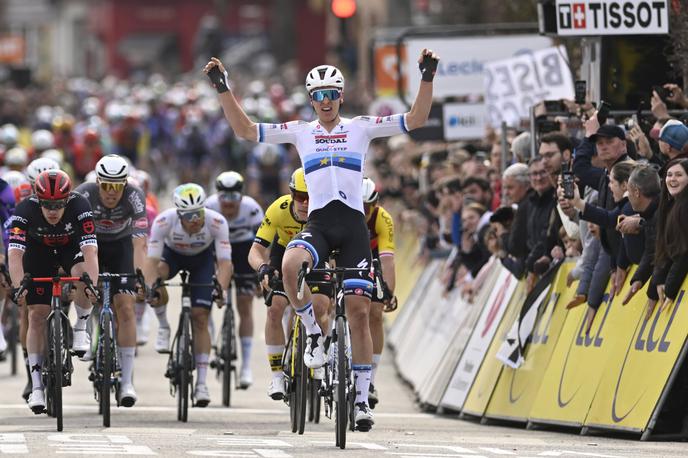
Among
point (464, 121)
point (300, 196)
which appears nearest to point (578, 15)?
point (300, 196)

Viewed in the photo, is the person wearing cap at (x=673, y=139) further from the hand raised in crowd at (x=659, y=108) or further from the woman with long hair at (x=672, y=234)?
the hand raised in crowd at (x=659, y=108)

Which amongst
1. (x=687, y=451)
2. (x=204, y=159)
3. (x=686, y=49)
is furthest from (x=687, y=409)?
(x=204, y=159)

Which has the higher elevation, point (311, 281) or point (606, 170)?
point (606, 170)

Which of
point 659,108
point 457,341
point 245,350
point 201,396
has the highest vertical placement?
point 659,108

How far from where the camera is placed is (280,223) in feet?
52.0

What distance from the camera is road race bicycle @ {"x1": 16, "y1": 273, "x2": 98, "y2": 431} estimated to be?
1528 cm

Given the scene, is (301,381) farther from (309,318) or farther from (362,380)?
(362,380)

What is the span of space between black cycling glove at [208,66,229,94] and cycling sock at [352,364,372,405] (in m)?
1.95

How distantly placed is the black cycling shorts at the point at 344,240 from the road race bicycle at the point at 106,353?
2589 mm

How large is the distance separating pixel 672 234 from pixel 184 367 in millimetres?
4658

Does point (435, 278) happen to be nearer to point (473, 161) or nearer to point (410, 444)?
point (473, 161)

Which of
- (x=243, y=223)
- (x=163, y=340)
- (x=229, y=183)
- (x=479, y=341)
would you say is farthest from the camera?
(x=243, y=223)

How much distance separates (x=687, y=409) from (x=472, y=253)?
238 inches

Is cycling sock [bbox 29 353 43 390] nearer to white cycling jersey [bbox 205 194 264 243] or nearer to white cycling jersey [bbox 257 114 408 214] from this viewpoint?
white cycling jersey [bbox 257 114 408 214]
